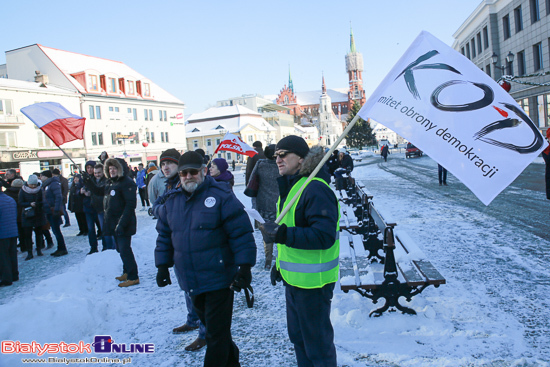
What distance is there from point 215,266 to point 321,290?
92 centimetres

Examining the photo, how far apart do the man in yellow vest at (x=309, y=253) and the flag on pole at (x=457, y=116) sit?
664 mm

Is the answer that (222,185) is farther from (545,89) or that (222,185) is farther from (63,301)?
(545,89)

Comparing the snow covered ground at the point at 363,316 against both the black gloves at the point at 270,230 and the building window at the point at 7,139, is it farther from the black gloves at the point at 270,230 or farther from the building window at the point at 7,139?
the building window at the point at 7,139

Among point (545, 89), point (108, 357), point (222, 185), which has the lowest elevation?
point (108, 357)

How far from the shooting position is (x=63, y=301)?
472cm

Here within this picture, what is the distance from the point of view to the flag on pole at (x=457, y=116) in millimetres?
2760

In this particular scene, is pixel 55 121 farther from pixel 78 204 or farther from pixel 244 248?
pixel 244 248

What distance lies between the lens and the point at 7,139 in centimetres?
3344

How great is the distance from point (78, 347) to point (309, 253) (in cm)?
290

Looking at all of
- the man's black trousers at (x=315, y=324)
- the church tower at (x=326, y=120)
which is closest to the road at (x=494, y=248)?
the man's black trousers at (x=315, y=324)

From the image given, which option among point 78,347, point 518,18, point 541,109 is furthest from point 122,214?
point 518,18

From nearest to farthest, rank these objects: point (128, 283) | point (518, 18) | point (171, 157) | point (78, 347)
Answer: point (78, 347), point (171, 157), point (128, 283), point (518, 18)

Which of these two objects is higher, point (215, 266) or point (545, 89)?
point (545, 89)

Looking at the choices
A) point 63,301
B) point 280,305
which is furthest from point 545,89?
point 63,301
